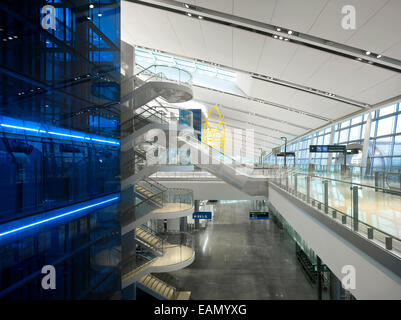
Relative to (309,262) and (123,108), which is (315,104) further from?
(123,108)

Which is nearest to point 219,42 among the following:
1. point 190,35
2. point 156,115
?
point 190,35

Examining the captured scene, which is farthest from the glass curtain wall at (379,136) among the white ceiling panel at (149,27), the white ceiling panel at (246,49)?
the white ceiling panel at (149,27)

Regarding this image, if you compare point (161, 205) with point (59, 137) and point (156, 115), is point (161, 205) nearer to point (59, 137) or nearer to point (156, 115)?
point (156, 115)

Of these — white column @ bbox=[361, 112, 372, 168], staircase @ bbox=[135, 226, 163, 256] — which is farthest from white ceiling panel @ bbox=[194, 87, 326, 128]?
staircase @ bbox=[135, 226, 163, 256]

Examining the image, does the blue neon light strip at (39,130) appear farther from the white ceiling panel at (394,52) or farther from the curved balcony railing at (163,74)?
the white ceiling panel at (394,52)

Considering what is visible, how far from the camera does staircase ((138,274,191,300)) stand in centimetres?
1064

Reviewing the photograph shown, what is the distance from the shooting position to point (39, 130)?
512cm

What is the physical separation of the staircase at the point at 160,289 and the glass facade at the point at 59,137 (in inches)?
96.4

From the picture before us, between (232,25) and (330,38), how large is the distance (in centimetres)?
452

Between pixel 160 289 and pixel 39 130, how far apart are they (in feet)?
30.0

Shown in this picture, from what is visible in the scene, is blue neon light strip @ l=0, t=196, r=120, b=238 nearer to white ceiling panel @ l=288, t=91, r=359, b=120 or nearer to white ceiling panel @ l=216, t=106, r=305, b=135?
white ceiling panel @ l=288, t=91, r=359, b=120

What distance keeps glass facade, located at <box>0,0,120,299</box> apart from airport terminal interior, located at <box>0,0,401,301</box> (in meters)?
0.04

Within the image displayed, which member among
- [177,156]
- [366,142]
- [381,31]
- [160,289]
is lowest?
[160,289]
